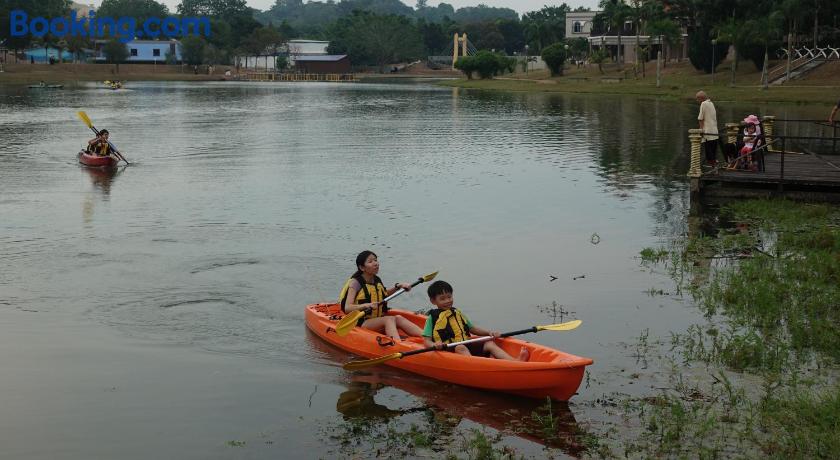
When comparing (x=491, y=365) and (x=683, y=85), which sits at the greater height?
(x=683, y=85)

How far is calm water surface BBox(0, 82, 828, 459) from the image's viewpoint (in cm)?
1131

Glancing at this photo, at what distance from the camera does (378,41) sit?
178 metres

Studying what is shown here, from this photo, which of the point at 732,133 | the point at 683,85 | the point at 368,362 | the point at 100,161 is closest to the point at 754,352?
the point at 368,362

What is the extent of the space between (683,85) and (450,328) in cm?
6962

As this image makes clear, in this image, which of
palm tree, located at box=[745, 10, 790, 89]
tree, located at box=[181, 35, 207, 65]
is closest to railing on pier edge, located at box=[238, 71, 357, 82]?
tree, located at box=[181, 35, 207, 65]

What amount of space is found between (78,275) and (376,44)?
16382 centimetres

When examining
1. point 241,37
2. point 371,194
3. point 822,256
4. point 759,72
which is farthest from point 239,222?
point 241,37

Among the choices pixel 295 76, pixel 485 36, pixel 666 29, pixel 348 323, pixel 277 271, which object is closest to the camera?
pixel 348 323

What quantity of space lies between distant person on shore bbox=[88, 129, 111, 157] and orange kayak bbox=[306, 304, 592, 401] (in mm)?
22489

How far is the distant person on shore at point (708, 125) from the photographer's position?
24906 mm

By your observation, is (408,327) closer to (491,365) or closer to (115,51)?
(491,365)

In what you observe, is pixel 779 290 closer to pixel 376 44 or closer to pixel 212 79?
pixel 212 79

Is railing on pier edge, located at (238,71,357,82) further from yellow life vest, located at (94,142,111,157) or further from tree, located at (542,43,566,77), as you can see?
yellow life vest, located at (94,142,111,157)

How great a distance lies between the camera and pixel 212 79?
153 m
